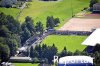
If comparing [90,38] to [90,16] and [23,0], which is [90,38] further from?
[23,0]

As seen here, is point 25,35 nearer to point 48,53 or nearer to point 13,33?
point 13,33

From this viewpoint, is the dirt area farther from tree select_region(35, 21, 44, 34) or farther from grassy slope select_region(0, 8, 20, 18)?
grassy slope select_region(0, 8, 20, 18)

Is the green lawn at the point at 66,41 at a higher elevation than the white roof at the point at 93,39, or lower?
lower

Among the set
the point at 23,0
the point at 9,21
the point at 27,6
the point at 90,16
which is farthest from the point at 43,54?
the point at 23,0

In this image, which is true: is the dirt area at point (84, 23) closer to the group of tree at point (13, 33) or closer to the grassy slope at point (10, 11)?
the group of tree at point (13, 33)

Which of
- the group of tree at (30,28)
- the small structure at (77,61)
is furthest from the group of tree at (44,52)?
the group of tree at (30,28)

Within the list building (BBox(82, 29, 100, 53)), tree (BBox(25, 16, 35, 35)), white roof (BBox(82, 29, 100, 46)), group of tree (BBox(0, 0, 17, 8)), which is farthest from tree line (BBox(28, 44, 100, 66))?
group of tree (BBox(0, 0, 17, 8))

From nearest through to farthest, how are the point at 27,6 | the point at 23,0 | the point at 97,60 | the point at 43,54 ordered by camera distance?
the point at 97,60
the point at 43,54
the point at 27,6
the point at 23,0
